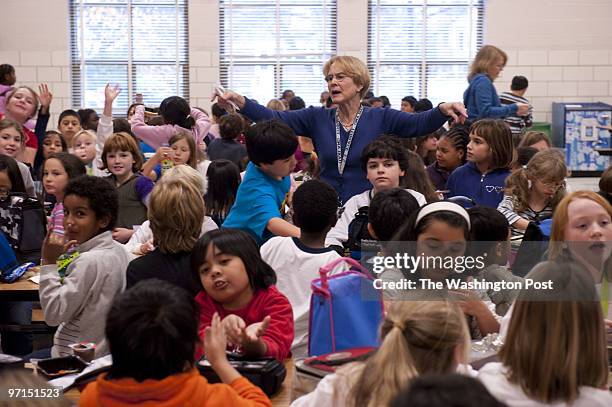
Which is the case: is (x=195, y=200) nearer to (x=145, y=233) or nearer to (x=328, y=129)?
(x=145, y=233)

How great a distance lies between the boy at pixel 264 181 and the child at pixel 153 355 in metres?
2.01

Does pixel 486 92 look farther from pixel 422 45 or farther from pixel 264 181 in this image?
pixel 422 45

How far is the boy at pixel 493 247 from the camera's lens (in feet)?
10.7

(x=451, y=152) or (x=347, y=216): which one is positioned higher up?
(x=451, y=152)

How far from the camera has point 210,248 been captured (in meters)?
3.21

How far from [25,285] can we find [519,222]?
8.91 feet

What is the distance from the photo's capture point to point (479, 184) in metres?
5.54

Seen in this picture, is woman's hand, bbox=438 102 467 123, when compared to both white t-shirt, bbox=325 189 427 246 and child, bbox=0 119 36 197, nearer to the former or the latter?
white t-shirt, bbox=325 189 427 246

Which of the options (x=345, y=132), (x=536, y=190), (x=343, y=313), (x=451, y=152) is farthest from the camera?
(x=451, y=152)

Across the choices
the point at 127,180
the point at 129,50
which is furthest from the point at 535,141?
the point at 129,50

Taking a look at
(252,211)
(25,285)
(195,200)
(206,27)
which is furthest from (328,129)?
(206,27)

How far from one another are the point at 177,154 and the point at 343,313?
385cm

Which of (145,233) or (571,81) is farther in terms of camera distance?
(571,81)

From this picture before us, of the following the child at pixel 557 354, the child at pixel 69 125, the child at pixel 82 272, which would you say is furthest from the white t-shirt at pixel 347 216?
the child at pixel 69 125
